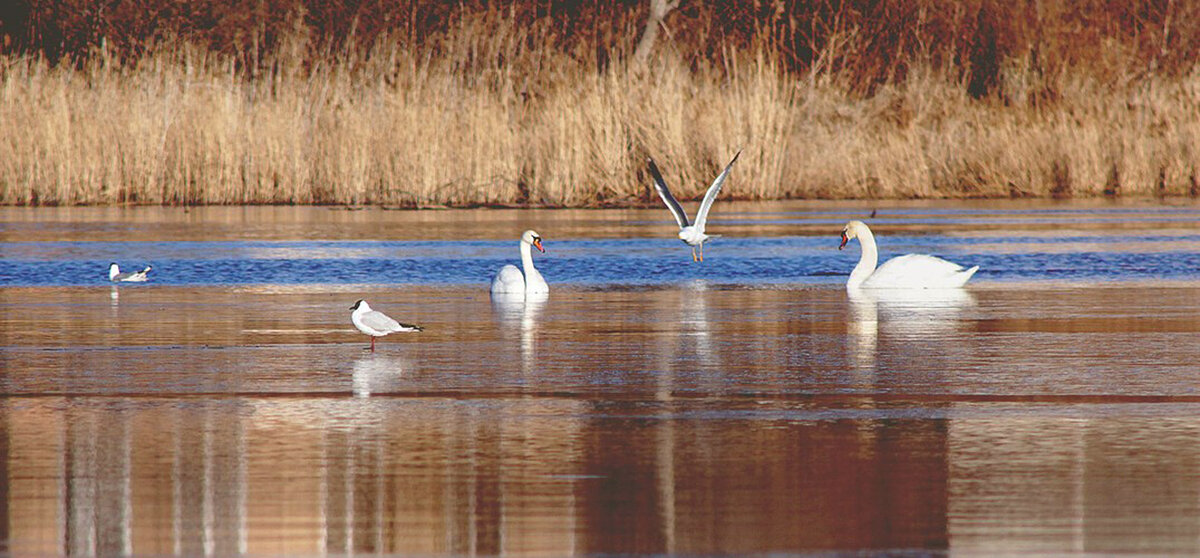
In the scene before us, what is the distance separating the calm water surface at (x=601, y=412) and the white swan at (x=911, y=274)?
17cm

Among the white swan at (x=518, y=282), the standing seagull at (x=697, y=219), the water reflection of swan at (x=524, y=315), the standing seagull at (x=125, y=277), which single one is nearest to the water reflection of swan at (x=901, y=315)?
the water reflection of swan at (x=524, y=315)

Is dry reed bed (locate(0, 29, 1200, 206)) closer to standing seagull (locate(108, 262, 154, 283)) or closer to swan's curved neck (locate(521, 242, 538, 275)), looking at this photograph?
standing seagull (locate(108, 262, 154, 283))

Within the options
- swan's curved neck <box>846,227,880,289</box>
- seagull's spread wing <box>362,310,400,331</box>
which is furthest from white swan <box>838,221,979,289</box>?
seagull's spread wing <box>362,310,400,331</box>

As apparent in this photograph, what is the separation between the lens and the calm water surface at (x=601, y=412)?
5.71m

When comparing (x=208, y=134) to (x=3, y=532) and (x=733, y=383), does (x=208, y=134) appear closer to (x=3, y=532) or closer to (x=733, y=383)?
(x=733, y=383)

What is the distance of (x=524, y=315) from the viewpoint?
12.5 metres

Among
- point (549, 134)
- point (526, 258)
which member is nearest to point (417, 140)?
point (549, 134)

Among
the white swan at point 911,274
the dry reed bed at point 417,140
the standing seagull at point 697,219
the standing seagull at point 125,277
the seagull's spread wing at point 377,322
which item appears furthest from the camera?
the dry reed bed at point 417,140

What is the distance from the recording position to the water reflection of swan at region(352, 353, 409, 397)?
28.8 ft

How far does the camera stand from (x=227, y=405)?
8.20 meters

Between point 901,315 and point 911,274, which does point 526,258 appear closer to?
point 911,274

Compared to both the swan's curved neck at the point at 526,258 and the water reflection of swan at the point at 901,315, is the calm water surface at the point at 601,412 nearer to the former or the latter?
the water reflection of swan at the point at 901,315

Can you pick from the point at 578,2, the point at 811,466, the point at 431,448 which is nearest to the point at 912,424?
the point at 811,466

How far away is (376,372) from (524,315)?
312 cm
